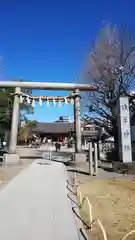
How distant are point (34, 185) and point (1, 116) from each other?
2085 cm

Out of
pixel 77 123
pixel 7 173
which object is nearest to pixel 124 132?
pixel 77 123

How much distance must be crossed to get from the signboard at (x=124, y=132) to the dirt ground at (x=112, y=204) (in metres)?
2.30

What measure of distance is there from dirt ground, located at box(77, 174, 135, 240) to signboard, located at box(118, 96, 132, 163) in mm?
2299

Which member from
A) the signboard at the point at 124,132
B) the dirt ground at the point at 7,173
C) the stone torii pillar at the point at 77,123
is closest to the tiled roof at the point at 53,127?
the stone torii pillar at the point at 77,123

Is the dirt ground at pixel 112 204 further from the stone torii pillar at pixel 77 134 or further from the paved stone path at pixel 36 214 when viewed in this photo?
the stone torii pillar at pixel 77 134

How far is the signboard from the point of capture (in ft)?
46.8

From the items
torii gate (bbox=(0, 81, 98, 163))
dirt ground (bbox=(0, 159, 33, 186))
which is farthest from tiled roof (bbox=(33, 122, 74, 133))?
dirt ground (bbox=(0, 159, 33, 186))

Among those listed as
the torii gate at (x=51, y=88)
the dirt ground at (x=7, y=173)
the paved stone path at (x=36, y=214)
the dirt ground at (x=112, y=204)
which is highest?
the torii gate at (x=51, y=88)

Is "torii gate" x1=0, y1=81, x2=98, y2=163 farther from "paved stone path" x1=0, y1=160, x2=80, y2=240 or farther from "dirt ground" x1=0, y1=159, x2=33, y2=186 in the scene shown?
"paved stone path" x1=0, y1=160, x2=80, y2=240

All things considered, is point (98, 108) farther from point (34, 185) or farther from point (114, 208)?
point (114, 208)

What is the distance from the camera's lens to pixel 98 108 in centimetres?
2538

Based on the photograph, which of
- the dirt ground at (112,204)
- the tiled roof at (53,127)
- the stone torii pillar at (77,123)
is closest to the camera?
the dirt ground at (112,204)

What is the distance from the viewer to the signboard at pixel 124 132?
14.3 m

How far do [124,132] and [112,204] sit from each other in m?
7.01
